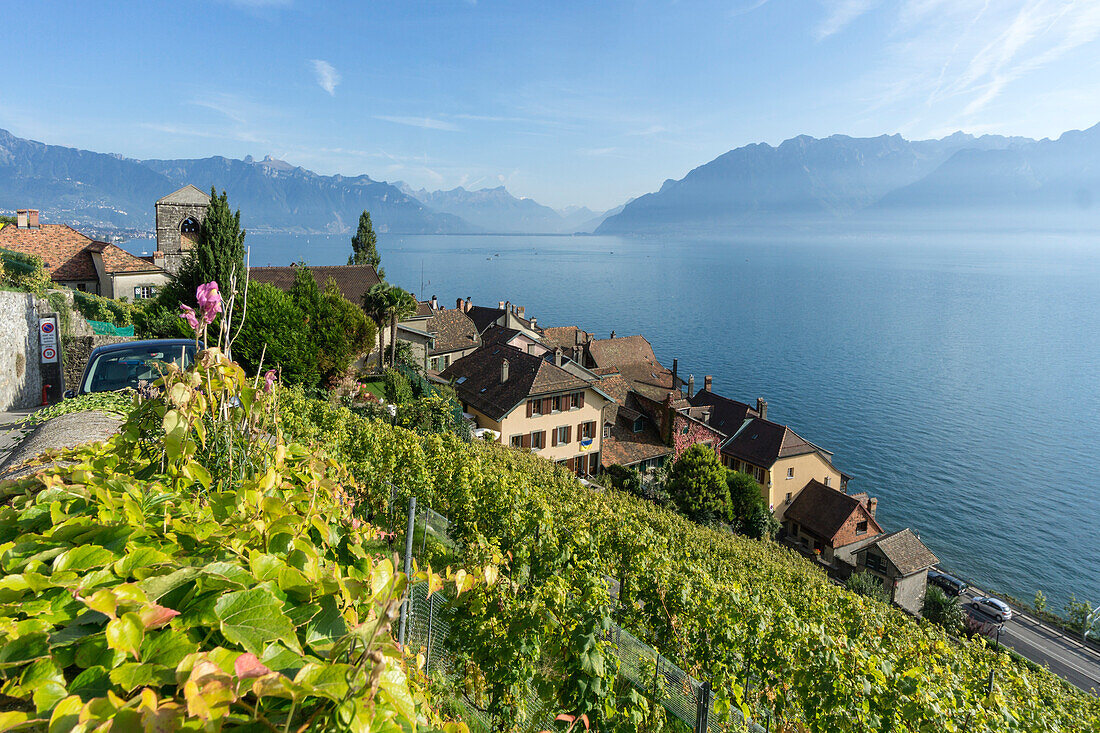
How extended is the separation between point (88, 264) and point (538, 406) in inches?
1457

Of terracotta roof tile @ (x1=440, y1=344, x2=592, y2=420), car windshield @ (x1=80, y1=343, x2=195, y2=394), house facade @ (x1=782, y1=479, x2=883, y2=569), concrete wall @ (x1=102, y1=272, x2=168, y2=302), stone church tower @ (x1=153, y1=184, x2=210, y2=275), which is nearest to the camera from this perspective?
car windshield @ (x1=80, y1=343, x2=195, y2=394)

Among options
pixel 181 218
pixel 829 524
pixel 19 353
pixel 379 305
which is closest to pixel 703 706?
pixel 19 353

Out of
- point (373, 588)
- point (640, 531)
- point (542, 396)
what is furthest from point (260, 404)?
point (542, 396)

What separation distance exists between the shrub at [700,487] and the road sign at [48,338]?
3039 cm

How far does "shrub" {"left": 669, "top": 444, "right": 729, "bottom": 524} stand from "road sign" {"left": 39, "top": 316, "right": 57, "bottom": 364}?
30392 mm

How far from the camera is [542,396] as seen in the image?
36531mm

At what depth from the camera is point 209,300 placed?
3268mm

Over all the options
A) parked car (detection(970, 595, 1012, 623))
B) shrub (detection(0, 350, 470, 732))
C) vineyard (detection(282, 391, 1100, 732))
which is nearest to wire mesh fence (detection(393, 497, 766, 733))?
vineyard (detection(282, 391, 1100, 732))

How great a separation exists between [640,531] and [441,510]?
13.0 feet

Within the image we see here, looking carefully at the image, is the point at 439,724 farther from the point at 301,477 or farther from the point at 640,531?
the point at 640,531

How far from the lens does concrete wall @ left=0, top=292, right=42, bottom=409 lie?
525 inches

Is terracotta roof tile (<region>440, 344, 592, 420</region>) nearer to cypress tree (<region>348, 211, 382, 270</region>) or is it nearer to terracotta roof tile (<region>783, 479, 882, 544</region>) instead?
terracotta roof tile (<region>783, 479, 882, 544</region>)

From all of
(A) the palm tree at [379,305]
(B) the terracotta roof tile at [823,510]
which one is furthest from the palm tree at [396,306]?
(B) the terracotta roof tile at [823,510]

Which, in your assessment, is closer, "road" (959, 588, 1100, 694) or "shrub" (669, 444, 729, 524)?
"road" (959, 588, 1100, 694)
